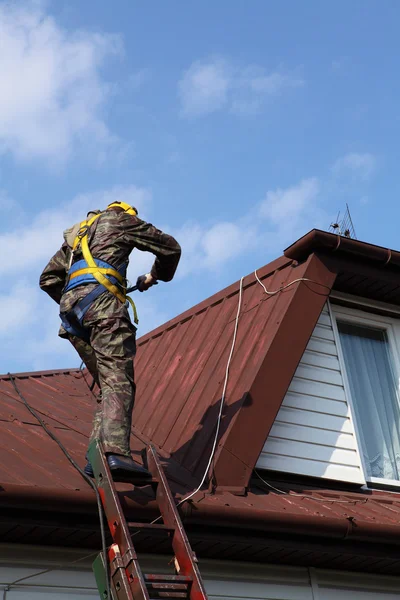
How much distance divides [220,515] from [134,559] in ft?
4.27

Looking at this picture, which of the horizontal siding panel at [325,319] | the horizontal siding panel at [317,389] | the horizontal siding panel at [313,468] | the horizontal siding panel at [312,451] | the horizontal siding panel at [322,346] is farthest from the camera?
the horizontal siding panel at [325,319]

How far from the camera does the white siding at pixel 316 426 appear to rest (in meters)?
6.88

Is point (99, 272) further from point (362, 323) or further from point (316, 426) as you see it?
point (362, 323)

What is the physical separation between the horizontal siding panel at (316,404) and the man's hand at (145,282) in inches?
72.2

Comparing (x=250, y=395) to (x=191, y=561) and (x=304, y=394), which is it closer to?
(x=304, y=394)

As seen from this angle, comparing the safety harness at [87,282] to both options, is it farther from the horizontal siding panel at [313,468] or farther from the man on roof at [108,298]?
the horizontal siding panel at [313,468]

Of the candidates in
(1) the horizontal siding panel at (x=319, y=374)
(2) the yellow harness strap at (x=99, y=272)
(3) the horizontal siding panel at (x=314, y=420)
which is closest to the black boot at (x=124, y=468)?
(2) the yellow harness strap at (x=99, y=272)

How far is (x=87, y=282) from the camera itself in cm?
565

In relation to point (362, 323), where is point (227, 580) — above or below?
below

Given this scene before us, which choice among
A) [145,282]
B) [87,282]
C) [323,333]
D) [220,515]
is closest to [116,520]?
[220,515]

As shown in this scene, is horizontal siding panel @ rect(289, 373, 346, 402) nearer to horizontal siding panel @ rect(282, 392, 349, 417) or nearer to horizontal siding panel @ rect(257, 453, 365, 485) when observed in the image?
horizontal siding panel @ rect(282, 392, 349, 417)

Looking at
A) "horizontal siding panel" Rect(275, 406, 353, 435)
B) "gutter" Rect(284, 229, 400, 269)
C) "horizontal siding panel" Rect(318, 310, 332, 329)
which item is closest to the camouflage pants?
"horizontal siding panel" Rect(275, 406, 353, 435)

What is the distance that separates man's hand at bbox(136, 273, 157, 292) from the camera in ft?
19.7

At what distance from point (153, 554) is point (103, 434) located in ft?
3.60
